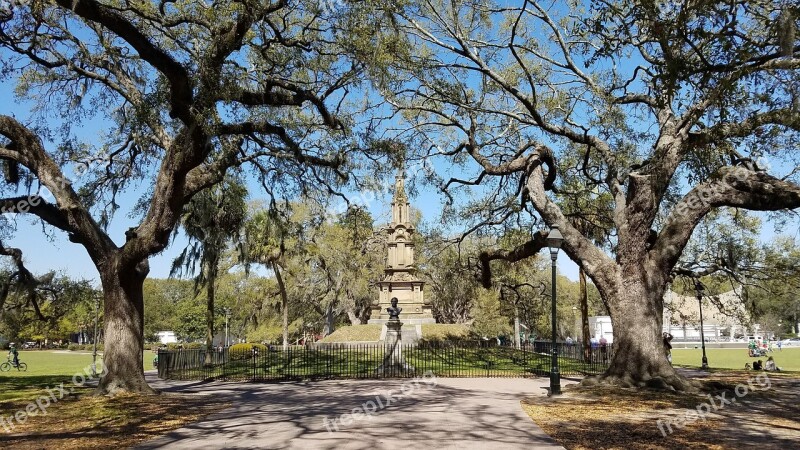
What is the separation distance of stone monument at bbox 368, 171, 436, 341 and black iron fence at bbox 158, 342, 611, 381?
289 inches

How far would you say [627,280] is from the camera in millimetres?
16188

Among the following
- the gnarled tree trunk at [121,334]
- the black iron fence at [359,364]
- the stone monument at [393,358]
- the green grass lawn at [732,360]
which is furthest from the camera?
the green grass lawn at [732,360]

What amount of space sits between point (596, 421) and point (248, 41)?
11.5m

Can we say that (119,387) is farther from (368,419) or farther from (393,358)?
(393,358)

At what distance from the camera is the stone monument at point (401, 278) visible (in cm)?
3738

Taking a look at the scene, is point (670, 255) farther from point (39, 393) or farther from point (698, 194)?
point (39, 393)

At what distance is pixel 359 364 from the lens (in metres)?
25.1

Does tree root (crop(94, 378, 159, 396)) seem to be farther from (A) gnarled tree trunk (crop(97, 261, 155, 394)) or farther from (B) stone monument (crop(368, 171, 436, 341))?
(B) stone monument (crop(368, 171, 436, 341))

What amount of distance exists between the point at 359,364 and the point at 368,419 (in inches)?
546

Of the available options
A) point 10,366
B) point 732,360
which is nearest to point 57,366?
point 10,366

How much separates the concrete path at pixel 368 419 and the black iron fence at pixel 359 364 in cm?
366

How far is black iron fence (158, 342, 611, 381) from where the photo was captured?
22.2 m

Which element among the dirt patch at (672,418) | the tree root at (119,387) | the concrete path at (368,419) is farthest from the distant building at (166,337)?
the dirt patch at (672,418)

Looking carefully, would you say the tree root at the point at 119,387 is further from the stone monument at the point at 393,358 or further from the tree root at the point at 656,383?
the tree root at the point at 656,383
